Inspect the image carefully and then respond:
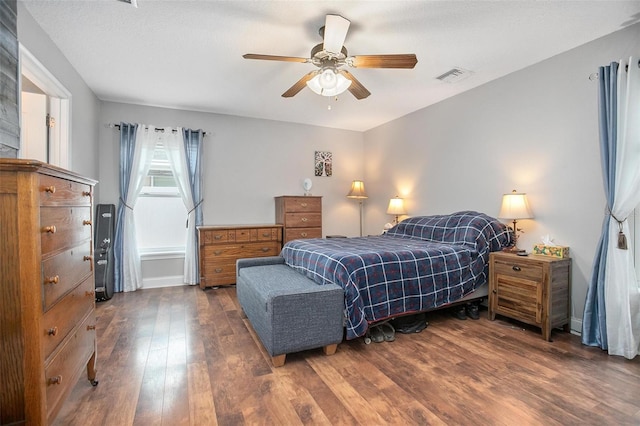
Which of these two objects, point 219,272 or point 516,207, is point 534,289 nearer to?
point 516,207

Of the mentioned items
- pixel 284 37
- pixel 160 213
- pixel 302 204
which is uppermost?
pixel 284 37

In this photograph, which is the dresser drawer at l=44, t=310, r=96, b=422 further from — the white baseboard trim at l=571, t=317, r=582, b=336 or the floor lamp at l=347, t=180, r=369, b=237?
the floor lamp at l=347, t=180, r=369, b=237

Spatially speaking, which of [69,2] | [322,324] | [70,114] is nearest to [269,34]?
[69,2]

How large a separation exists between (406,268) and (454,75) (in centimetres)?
213

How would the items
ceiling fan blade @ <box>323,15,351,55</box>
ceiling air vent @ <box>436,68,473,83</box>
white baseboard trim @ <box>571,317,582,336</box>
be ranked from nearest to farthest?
1. ceiling fan blade @ <box>323,15,351,55</box>
2. white baseboard trim @ <box>571,317,582,336</box>
3. ceiling air vent @ <box>436,68,473,83</box>

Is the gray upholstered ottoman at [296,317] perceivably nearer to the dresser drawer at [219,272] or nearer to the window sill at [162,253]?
the dresser drawer at [219,272]

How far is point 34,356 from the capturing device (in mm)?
1122

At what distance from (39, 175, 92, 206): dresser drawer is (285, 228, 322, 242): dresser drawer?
3046 millimetres

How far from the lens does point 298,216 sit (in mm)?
4734

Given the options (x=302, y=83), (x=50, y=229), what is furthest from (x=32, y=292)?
(x=302, y=83)

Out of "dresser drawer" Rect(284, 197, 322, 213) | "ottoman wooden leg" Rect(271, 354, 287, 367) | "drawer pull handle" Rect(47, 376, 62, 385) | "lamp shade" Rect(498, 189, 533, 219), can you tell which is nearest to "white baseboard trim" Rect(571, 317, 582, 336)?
"lamp shade" Rect(498, 189, 533, 219)

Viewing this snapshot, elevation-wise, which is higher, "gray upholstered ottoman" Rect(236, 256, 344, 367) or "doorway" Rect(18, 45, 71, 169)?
"doorway" Rect(18, 45, 71, 169)

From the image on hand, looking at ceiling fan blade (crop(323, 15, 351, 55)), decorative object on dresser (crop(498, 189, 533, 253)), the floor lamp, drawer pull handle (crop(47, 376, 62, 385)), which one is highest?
ceiling fan blade (crop(323, 15, 351, 55))

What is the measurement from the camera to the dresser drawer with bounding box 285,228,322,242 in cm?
466
